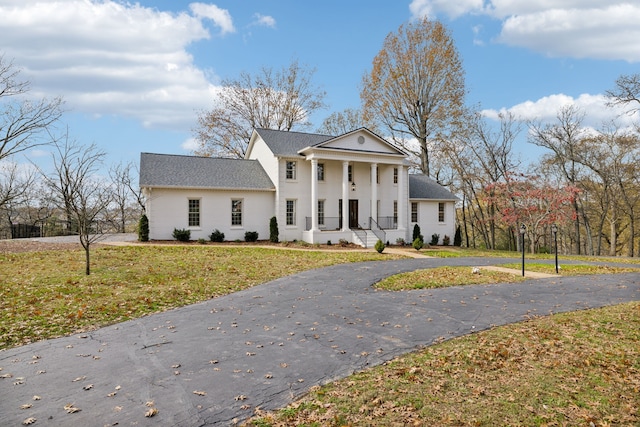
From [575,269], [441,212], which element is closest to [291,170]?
[441,212]

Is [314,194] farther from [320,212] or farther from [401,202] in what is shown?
[401,202]

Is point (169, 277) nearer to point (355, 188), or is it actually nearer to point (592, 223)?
point (355, 188)

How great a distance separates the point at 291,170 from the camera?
26844 millimetres

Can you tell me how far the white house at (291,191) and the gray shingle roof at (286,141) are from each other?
0.23ft

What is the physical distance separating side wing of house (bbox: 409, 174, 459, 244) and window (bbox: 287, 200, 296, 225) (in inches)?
375

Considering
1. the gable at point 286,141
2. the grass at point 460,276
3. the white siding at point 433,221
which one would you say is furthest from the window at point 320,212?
the grass at point 460,276

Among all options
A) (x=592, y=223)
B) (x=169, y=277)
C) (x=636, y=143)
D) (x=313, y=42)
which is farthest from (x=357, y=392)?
(x=592, y=223)

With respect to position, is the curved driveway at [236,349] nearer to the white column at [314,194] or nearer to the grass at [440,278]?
the grass at [440,278]

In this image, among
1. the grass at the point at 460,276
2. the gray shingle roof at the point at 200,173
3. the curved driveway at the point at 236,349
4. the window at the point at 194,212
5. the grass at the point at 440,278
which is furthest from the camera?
the window at the point at 194,212

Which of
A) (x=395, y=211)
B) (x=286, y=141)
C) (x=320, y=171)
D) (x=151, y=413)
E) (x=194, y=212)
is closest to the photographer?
(x=151, y=413)

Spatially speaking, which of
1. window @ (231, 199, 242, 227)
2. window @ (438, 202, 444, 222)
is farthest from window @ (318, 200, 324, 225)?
window @ (438, 202, 444, 222)

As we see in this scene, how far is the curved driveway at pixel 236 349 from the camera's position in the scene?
14.3 feet

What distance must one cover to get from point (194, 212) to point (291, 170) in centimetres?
700

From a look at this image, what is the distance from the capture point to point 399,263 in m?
17.5
